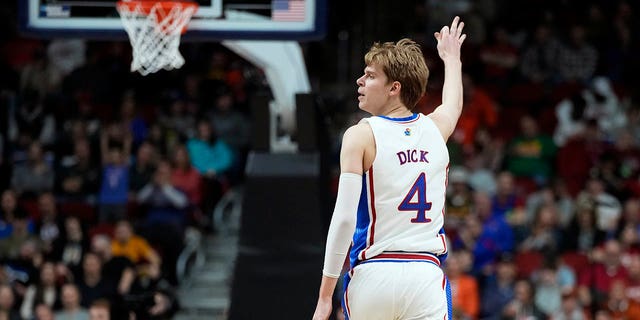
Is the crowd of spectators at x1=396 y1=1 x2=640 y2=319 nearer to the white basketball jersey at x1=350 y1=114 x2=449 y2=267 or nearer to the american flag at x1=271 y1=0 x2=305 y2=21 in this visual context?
the american flag at x1=271 y1=0 x2=305 y2=21

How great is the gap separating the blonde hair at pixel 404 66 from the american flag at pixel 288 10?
3159 mm

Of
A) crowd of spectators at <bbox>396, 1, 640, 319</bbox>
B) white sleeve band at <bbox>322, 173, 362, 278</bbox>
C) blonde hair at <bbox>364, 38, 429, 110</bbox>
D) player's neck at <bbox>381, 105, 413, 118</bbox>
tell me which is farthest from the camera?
crowd of spectators at <bbox>396, 1, 640, 319</bbox>

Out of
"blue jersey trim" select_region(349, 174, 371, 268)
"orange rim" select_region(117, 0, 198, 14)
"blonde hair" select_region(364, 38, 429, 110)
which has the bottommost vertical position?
"blue jersey trim" select_region(349, 174, 371, 268)

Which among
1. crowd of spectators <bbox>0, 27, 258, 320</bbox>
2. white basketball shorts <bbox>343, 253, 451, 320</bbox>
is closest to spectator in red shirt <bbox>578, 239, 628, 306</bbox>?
crowd of spectators <bbox>0, 27, 258, 320</bbox>

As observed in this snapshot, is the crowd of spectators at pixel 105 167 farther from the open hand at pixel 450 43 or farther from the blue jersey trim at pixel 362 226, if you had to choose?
the blue jersey trim at pixel 362 226

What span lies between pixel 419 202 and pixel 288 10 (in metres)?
3.47

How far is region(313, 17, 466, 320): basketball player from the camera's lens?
4.88 meters

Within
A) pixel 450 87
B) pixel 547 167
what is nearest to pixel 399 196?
pixel 450 87

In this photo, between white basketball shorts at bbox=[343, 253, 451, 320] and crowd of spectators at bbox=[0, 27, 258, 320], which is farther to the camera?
crowd of spectators at bbox=[0, 27, 258, 320]

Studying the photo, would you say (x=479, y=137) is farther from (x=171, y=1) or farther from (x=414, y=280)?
(x=414, y=280)

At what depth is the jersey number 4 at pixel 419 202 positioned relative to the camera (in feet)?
16.3

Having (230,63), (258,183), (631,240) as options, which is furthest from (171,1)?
(230,63)

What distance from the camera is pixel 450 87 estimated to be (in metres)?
5.46

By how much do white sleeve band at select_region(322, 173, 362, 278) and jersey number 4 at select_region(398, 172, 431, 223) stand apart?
22cm
